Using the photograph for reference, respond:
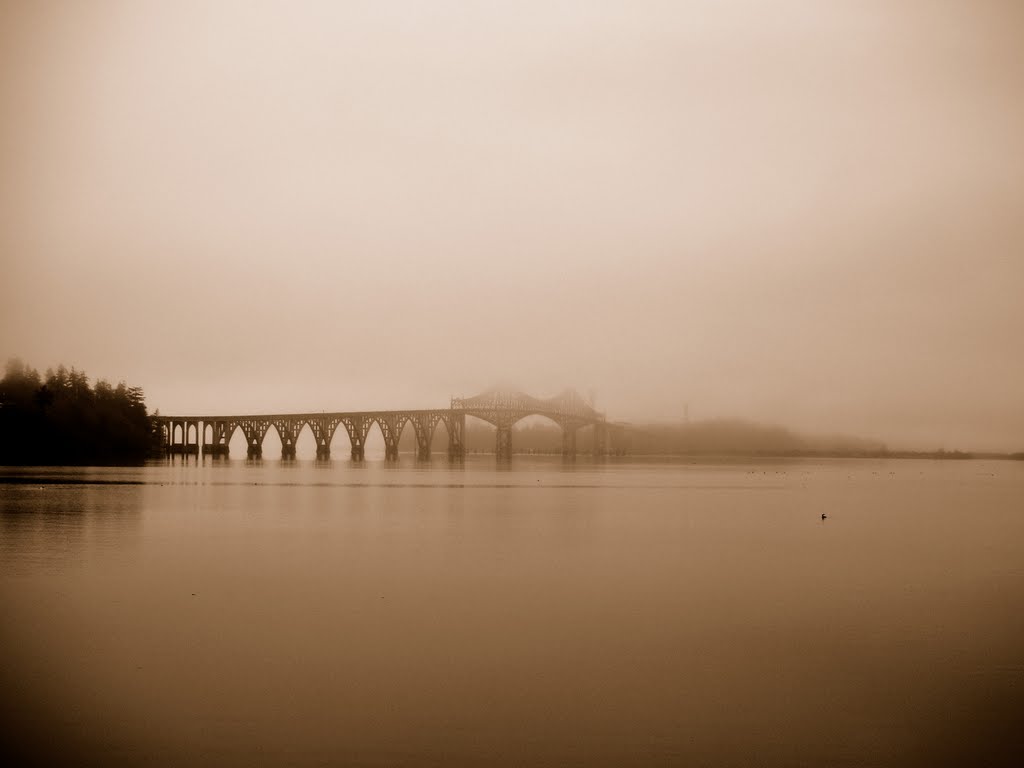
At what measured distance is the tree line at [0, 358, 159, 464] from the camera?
301 feet

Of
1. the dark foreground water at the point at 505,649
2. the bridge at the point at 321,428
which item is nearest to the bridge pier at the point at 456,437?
the bridge at the point at 321,428

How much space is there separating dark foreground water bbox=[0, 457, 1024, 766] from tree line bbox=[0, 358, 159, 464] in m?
70.6

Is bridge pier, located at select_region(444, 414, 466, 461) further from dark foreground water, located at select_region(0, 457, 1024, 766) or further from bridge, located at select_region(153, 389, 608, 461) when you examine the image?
dark foreground water, located at select_region(0, 457, 1024, 766)

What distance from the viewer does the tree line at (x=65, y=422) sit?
91625 millimetres

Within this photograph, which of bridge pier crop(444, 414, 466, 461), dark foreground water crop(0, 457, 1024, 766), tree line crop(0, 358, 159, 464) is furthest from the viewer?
bridge pier crop(444, 414, 466, 461)

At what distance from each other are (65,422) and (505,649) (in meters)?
93.4

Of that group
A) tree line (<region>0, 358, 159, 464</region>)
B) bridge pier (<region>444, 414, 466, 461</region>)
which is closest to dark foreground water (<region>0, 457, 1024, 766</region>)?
tree line (<region>0, 358, 159, 464</region>)

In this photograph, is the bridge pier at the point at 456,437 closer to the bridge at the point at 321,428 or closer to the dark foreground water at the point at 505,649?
the bridge at the point at 321,428

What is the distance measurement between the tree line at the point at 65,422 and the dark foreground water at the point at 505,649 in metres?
70.6

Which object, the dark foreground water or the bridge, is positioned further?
the bridge

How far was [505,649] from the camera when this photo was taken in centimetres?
1302

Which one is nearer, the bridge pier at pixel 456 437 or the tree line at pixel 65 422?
the tree line at pixel 65 422

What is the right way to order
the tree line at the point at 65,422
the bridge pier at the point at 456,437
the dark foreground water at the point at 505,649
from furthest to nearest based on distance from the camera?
the bridge pier at the point at 456,437 → the tree line at the point at 65,422 → the dark foreground water at the point at 505,649

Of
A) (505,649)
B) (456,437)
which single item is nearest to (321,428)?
(456,437)
